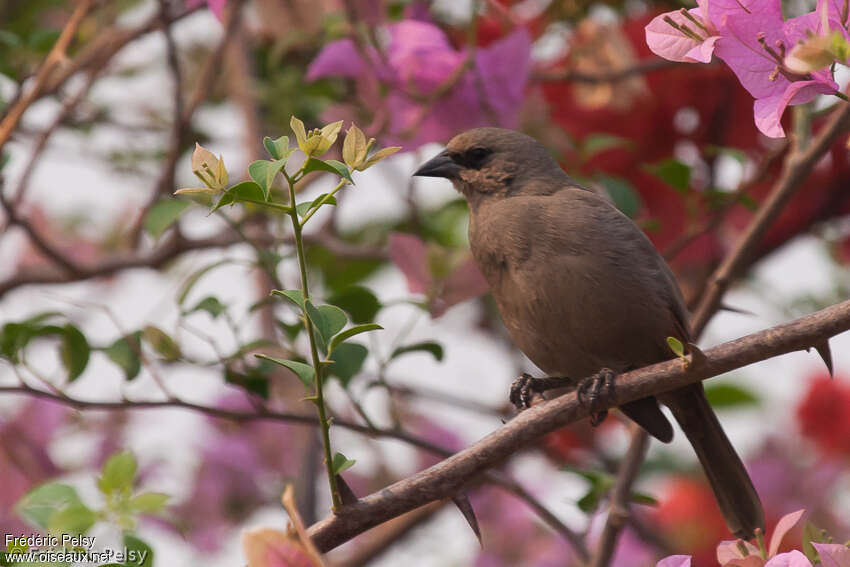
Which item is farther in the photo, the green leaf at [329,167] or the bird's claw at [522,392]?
the bird's claw at [522,392]

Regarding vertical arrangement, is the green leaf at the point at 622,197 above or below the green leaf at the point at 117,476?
above

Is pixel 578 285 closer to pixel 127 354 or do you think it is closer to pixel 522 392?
pixel 522 392

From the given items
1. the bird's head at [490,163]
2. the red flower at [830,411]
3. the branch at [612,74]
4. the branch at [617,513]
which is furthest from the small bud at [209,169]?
the red flower at [830,411]

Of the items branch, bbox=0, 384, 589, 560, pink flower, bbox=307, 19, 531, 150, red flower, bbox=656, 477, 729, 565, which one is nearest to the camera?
branch, bbox=0, 384, 589, 560

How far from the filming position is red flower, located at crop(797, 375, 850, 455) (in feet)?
14.3

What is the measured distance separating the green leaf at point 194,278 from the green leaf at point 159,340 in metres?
0.12

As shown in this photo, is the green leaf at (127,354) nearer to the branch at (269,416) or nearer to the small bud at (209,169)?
the branch at (269,416)

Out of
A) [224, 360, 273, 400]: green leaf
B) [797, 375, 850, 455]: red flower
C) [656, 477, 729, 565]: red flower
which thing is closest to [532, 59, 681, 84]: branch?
[224, 360, 273, 400]: green leaf

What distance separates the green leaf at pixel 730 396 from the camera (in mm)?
4684

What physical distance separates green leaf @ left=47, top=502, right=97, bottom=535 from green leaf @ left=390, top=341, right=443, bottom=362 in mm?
960

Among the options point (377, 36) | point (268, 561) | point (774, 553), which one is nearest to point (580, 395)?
point (774, 553)

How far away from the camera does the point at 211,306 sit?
251 centimetres

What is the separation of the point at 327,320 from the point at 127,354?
1112 mm

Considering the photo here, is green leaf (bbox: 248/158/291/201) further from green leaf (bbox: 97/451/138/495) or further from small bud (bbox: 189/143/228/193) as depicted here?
green leaf (bbox: 97/451/138/495)
